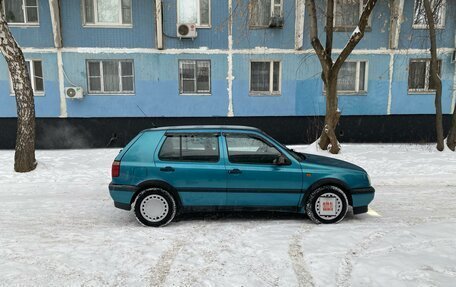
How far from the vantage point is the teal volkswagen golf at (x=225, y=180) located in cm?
502

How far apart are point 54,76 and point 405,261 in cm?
1295

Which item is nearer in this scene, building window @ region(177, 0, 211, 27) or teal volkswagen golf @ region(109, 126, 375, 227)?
teal volkswagen golf @ region(109, 126, 375, 227)

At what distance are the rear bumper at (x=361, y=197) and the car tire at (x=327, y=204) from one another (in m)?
0.14

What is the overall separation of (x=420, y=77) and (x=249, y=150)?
12166 mm

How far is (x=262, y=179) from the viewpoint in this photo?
503 cm

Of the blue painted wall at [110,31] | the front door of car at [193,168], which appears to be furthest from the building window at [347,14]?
the front door of car at [193,168]

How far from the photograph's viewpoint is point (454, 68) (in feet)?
45.6

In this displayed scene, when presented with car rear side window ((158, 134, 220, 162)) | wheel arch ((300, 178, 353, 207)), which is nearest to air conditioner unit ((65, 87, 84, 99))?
car rear side window ((158, 134, 220, 162))

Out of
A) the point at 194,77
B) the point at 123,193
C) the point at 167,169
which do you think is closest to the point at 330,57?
the point at 194,77

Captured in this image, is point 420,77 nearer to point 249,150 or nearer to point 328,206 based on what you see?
point 328,206

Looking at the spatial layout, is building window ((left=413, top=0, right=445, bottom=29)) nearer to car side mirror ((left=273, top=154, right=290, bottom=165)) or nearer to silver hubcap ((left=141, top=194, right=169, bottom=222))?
car side mirror ((left=273, top=154, right=290, bottom=165))

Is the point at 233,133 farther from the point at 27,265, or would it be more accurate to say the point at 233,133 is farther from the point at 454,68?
the point at 454,68

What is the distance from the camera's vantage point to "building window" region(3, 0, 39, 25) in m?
12.5

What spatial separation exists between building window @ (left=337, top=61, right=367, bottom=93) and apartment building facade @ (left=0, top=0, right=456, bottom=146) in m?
0.04
